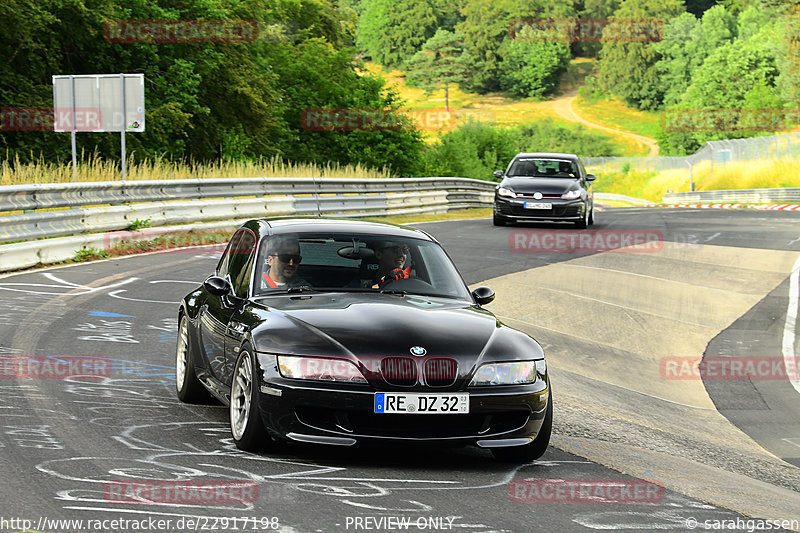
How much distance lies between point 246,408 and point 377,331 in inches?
33.7

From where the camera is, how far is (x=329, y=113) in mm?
52906

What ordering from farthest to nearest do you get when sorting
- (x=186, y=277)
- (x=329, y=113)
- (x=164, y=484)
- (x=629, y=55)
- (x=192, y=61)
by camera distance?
(x=629, y=55) → (x=329, y=113) → (x=192, y=61) → (x=186, y=277) → (x=164, y=484)

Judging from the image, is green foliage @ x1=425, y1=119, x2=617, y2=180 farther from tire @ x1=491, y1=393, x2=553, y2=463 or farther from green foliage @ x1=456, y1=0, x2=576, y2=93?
green foliage @ x1=456, y1=0, x2=576, y2=93

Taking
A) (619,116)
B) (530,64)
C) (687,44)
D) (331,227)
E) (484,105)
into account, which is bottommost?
(331,227)

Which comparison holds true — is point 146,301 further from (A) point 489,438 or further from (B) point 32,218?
(A) point 489,438

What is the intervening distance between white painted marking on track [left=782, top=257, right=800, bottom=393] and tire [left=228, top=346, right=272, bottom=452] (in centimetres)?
830

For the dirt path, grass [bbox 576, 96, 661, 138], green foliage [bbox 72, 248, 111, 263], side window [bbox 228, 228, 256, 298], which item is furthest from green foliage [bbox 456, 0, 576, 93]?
side window [bbox 228, 228, 256, 298]

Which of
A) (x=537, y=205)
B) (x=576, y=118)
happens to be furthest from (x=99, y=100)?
(x=576, y=118)

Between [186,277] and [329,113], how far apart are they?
1481 inches

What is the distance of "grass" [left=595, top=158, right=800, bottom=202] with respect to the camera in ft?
202

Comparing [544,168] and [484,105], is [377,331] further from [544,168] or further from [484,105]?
[484,105]

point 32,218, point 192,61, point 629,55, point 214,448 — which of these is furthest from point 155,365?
point 629,55

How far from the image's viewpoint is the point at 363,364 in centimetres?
602

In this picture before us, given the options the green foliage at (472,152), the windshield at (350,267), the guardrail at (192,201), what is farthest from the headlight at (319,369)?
the green foliage at (472,152)
